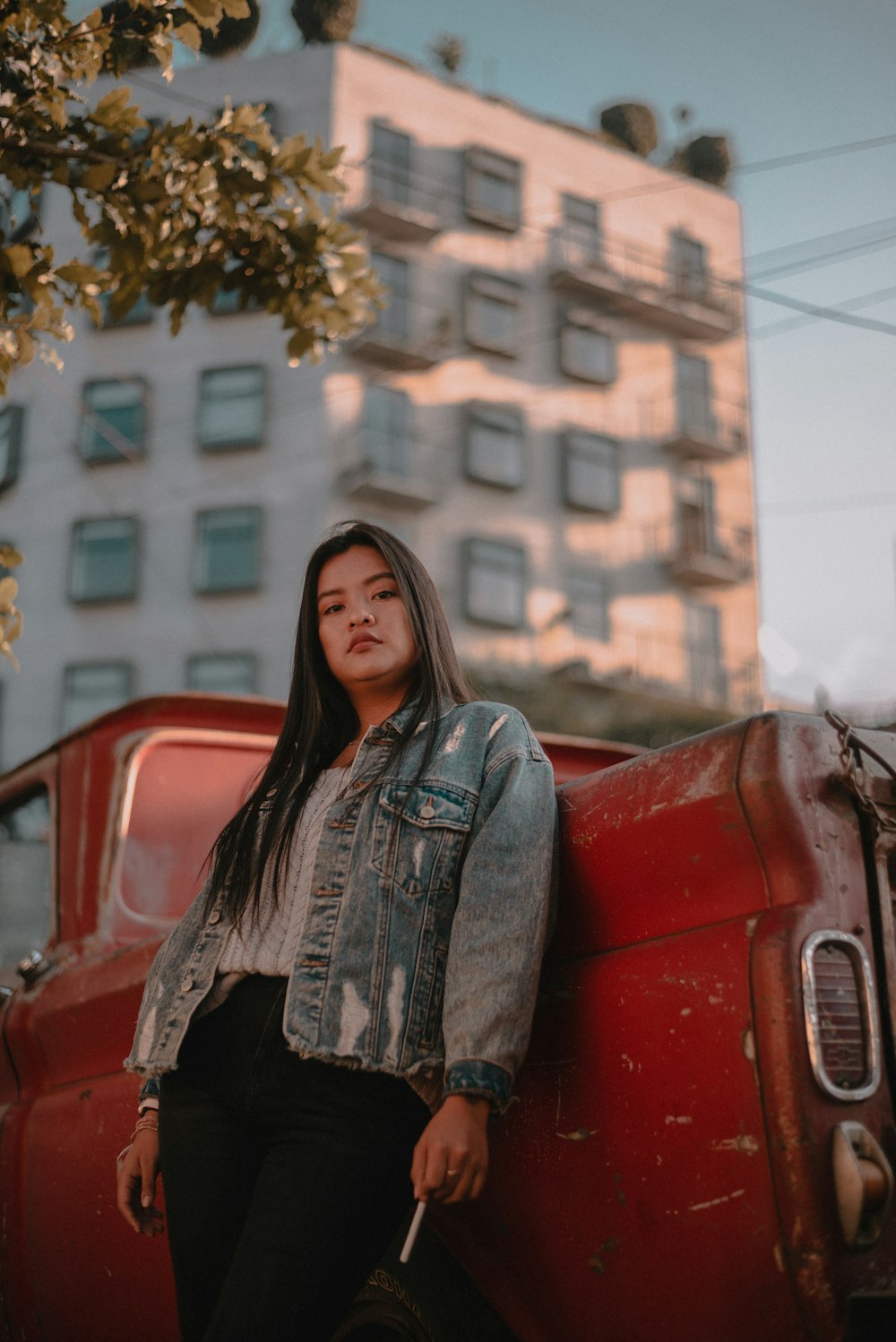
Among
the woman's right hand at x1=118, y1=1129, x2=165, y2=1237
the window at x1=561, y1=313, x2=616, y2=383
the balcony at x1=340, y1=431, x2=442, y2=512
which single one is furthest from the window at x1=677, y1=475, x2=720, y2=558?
the woman's right hand at x1=118, y1=1129, x2=165, y2=1237

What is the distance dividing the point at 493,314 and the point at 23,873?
23.3m

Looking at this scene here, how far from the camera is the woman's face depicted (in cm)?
242

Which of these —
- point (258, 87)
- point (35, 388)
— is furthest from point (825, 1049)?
point (258, 87)

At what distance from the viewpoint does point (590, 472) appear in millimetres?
26219

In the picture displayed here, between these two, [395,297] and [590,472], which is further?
[590,472]

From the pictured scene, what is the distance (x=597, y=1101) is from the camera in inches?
75.2

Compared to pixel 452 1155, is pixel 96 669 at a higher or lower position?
higher

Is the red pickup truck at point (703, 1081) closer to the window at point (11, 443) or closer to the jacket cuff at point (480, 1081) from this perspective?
the jacket cuff at point (480, 1081)

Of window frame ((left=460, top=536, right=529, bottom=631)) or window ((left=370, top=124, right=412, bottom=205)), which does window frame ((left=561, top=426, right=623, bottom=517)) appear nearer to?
window frame ((left=460, top=536, right=529, bottom=631))

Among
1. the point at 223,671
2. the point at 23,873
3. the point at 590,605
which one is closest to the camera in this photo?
the point at 23,873

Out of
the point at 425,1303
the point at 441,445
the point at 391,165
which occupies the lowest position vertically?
the point at 425,1303

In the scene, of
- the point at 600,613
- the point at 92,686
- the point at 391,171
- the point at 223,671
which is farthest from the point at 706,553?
the point at 92,686

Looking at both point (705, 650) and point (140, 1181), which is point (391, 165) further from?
point (140, 1181)

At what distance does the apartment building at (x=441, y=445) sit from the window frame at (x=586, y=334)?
2.0 inches
